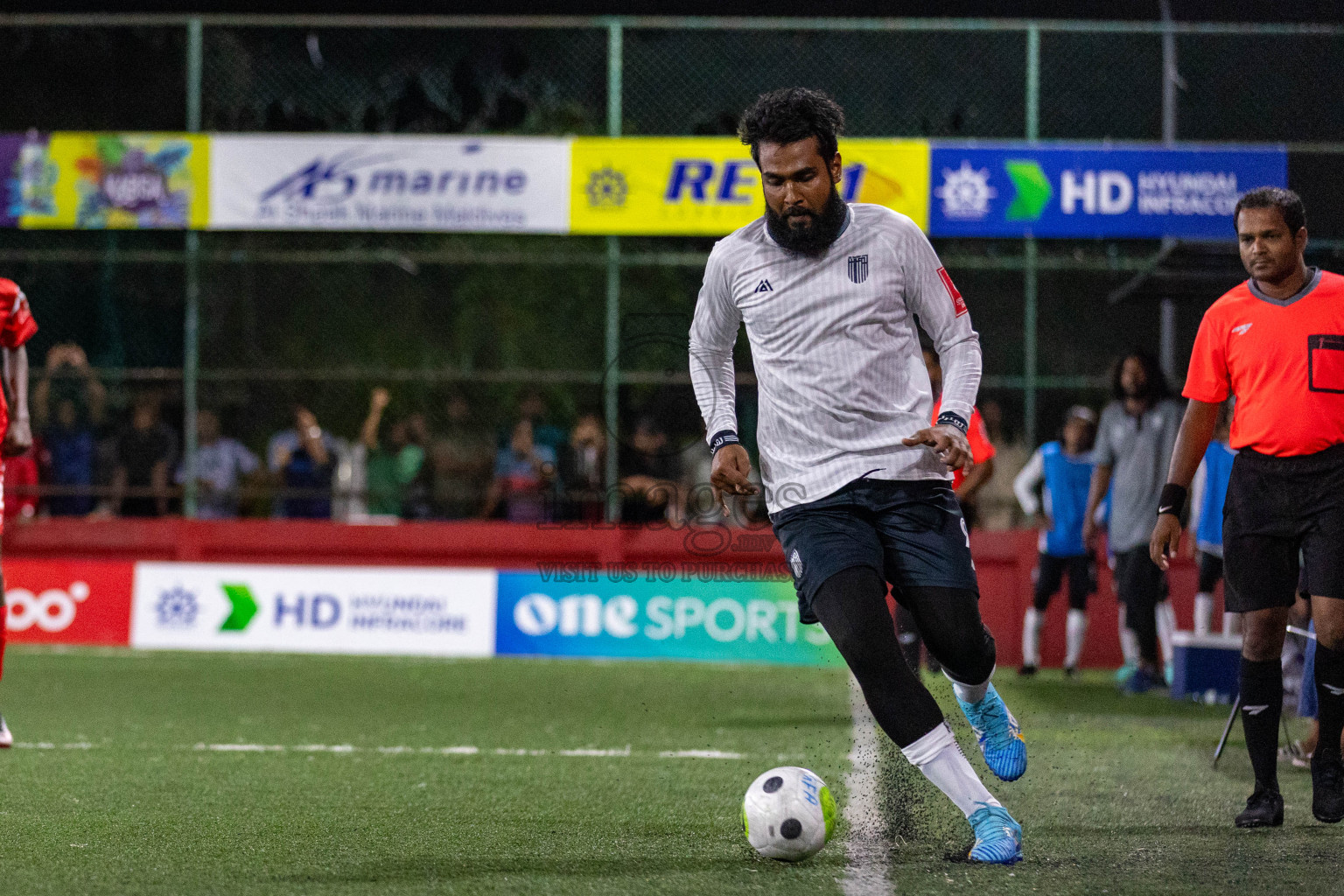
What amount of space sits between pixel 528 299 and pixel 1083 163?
1427cm

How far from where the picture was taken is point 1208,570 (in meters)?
10.8

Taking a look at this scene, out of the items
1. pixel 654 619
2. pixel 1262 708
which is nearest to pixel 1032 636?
pixel 654 619

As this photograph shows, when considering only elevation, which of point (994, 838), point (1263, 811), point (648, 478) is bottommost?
point (1263, 811)

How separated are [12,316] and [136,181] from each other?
7940 millimetres

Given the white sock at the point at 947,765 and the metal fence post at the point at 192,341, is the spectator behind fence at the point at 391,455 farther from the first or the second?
the white sock at the point at 947,765

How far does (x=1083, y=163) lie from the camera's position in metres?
13.7

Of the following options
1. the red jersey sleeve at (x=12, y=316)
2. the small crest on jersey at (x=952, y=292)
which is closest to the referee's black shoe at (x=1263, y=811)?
the small crest on jersey at (x=952, y=292)

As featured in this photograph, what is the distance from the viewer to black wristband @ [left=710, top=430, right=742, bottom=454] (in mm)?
4656

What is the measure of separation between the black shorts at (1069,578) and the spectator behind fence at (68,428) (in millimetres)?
8088

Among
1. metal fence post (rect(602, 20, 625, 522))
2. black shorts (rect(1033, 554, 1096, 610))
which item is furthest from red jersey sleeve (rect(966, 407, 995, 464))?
metal fence post (rect(602, 20, 625, 522))

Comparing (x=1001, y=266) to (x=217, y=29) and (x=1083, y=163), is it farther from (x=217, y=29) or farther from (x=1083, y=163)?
(x=217, y=29)

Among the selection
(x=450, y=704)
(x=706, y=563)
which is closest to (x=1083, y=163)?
(x=706, y=563)

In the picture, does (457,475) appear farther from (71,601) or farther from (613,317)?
Result: (71,601)

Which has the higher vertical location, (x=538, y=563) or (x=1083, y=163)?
(x=1083, y=163)
